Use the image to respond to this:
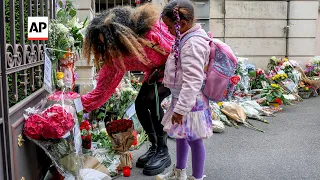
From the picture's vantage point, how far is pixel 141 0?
662 centimetres

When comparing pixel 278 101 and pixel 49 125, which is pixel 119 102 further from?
pixel 278 101

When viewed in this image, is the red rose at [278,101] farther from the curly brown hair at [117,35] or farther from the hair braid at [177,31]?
the hair braid at [177,31]

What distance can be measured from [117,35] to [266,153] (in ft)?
7.34

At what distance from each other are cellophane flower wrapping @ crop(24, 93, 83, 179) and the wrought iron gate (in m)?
0.08

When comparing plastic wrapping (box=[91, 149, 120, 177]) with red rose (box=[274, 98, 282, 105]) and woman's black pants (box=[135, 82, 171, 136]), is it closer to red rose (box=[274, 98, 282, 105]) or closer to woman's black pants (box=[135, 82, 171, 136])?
woman's black pants (box=[135, 82, 171, 136])

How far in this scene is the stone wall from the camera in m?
9.58

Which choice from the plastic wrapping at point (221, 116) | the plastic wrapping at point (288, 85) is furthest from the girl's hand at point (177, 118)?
the plastic wrapping at point (288, 85)

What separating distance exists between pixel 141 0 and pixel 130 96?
2.45 meters

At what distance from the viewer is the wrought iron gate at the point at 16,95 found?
2188 millimetres

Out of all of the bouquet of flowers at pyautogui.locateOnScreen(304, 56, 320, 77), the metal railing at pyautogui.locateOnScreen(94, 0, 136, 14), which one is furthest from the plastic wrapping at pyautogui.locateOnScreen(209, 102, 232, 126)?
the bouquet of flowers at pyautogui.locateOnScreen(304, 56, 320, 77)

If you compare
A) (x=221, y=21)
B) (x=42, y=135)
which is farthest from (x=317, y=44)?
(x=42, y=135)

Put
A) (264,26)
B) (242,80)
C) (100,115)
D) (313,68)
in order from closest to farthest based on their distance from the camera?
(100,115)
(242,80)
(313,68)
(264,26)

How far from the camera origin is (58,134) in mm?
2531

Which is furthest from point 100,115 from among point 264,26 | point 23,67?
point 264,26
